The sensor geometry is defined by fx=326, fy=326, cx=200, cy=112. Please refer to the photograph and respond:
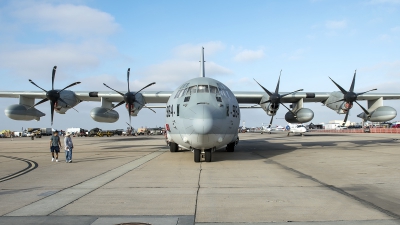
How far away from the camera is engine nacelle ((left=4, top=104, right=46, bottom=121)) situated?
24.5 meters

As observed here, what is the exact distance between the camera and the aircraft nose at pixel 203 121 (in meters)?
12.6

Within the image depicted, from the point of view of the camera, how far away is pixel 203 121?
497 inches

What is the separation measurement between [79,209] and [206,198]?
2607 mm

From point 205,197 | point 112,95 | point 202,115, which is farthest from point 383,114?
point 205,197

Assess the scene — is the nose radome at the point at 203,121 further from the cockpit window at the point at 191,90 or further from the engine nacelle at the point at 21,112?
the engine nacelle at the point at 21,112

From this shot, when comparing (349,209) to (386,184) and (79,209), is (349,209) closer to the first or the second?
(386,184)

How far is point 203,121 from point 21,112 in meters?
18.5

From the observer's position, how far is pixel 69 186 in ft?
29.1

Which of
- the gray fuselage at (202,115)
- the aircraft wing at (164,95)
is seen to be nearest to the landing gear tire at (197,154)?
the gray fuselage at (202,115)

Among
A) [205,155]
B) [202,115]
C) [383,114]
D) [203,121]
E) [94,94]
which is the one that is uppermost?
[94,94]

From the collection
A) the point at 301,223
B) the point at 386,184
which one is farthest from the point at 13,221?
the point at 386,184

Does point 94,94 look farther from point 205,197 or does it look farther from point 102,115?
point 205,197

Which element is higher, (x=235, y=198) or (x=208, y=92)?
(x=208, y=92)

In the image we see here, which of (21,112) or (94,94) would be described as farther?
(94,94)
